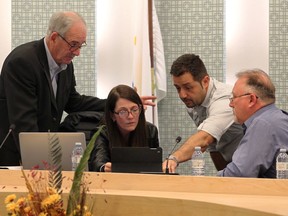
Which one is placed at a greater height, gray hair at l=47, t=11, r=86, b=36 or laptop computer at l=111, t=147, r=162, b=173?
gray hair at l=47, t=11, r=86, b=36

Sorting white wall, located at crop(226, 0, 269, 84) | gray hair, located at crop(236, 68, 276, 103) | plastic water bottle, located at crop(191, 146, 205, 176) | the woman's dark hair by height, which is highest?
white wall, located at crop(226, 0, 269, 84)

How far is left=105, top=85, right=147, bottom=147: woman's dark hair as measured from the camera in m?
5.52

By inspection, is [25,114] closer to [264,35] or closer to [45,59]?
[45,59]

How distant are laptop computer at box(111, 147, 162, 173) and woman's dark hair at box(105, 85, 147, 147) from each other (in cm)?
90

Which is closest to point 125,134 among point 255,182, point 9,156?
point 9,156

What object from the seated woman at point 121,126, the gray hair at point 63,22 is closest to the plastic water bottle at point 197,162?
the seated woman at point 121,126

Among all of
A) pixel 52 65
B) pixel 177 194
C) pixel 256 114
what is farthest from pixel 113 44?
pixel 177 194

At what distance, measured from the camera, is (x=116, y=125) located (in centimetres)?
559

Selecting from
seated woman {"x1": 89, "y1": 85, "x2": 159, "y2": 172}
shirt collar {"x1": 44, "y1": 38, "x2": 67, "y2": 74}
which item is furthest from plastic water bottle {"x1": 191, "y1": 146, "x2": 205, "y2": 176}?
shirt collar {"x1": 44, "y1": 38, "x2": 67, "y2": 74}

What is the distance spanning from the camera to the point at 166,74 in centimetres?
777

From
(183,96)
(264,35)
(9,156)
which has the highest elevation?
(264,35)

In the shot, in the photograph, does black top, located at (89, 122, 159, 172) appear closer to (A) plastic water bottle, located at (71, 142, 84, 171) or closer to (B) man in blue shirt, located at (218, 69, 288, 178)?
(A) plastic water bottle, located at (71, 142, 84, 171)

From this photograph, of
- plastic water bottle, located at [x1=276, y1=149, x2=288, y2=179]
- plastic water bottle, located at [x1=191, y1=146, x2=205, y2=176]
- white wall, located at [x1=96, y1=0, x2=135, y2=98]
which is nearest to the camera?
plastic water bottle, located at [x1=276, y1=149, x2=288, y2=179]

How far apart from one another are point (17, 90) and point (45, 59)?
1.13ft
